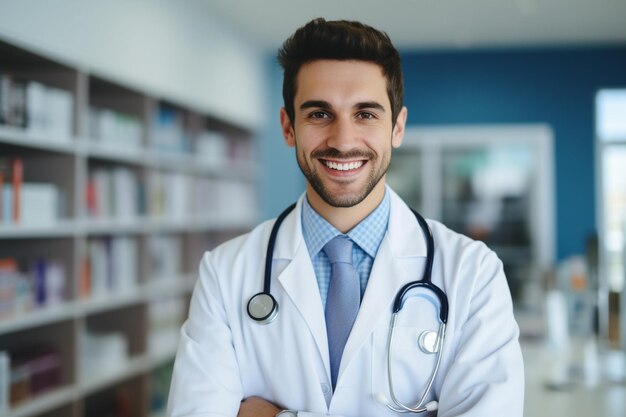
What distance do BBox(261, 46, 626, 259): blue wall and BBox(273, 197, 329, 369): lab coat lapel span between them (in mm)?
4262

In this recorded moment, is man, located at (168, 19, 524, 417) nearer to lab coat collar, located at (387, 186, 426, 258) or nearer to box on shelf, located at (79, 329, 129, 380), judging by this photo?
lab coat collar, located at (387, 186, 426, 258)

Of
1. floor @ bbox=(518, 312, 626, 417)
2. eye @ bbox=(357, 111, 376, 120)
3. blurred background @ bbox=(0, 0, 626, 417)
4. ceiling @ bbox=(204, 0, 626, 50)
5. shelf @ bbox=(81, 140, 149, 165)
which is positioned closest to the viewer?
eye @ bbox=(357, 111, 376, 120)

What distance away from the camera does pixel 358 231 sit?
141 cm

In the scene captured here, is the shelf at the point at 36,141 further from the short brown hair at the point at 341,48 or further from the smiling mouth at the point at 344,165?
the smiling mouth at the point at 344,165

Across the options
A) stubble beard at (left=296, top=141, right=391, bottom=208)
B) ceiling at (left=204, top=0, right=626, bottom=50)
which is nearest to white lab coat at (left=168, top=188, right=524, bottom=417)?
stubble beard at (left=296, top=141, right=391, bottom=208)

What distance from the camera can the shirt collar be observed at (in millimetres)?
1407

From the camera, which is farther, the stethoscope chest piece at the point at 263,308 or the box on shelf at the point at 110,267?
the box on shelf at the point at 110,267

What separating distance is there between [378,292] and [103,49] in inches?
96.5

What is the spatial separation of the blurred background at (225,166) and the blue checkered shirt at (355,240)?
922 millimetres

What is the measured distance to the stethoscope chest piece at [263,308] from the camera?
4.40 ft

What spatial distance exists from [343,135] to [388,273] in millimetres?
293

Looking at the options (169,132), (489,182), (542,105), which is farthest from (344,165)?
(542,105)

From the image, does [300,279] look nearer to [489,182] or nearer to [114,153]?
[114,153]

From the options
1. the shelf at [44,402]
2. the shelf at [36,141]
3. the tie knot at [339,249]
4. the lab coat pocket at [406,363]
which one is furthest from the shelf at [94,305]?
the lab coat pocket at [406,363]
